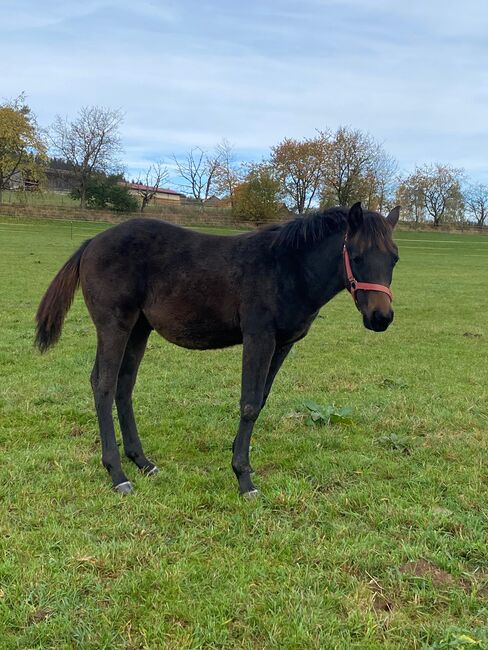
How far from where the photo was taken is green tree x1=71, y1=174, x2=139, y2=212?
5647 cm

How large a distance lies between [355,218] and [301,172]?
62405mm

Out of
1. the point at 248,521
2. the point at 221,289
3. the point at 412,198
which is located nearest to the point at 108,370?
the point at 221,289

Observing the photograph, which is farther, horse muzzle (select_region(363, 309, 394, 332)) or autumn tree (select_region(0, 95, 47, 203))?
autumn tree (select_region(0, 95, 47, 203))

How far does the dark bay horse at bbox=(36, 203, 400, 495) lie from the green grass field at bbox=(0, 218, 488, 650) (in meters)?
0.47

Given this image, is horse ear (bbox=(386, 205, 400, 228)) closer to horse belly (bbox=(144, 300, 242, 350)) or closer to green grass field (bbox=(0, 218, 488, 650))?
horse belly (bbox=(144, 300, 242, 350))

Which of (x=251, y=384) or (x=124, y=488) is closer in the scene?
(x=124, y=488)

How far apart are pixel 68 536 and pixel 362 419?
3451 mm

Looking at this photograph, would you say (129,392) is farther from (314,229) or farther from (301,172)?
(301,172)

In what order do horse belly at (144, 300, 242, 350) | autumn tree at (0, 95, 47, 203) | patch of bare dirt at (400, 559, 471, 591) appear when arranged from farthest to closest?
autumn tree at (0, 95, 47, 203)
horse belly at (144, 300, 242, 350)
patch of bare dirt at (400, 559, 471, 591)

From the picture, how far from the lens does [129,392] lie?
176 inches

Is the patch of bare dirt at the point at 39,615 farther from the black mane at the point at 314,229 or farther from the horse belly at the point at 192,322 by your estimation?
the black mane at the point at 314,229

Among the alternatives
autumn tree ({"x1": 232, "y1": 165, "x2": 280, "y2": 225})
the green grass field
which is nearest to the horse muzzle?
the green grass field

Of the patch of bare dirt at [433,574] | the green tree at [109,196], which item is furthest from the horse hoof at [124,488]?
the green tree at [109,196]

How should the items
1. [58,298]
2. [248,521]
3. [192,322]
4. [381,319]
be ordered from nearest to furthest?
[248,521], [381,319], [192,322], [58,298]
